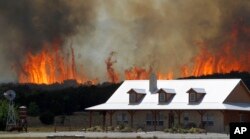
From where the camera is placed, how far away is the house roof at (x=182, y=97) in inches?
2454

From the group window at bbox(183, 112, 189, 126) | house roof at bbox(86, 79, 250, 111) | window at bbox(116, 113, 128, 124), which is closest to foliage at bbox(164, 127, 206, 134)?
house roof at bbox(86, 79, 250, 111)

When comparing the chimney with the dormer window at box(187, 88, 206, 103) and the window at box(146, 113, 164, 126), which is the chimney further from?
the dormer window at box(187, 88, 206, 103)

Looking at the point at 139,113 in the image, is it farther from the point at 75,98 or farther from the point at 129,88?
the point at 75,98

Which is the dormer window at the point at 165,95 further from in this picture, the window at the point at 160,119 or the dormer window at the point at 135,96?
the dormer window at the point at 135,96

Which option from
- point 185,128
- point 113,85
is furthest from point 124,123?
point 113,85

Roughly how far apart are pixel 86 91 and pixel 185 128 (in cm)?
7246

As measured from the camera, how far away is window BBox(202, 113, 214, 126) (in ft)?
202

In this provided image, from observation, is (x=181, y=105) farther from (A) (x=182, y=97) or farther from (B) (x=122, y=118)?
(B) (x=122, y=118)

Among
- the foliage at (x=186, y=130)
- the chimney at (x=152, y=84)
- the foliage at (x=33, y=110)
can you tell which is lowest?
the foliage at (x=186, y=130)

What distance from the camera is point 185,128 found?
194 feet

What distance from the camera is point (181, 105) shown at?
63.4 metres

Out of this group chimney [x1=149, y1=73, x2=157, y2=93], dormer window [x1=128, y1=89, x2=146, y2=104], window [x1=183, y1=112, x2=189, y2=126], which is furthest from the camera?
chimney [x1=149, y1=73, x2=157, y2=93]

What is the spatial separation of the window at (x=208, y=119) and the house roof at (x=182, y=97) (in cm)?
121

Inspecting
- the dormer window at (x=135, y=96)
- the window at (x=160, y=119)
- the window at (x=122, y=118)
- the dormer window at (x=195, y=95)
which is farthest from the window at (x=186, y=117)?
the window at (x=122, y=118)
